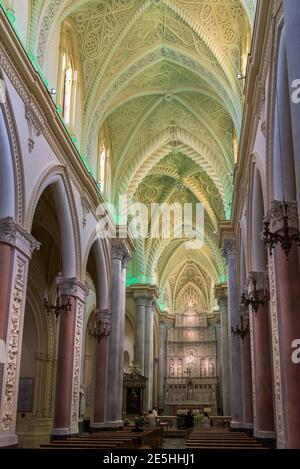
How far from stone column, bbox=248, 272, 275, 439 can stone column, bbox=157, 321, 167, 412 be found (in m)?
23.3

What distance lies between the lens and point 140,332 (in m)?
27.8

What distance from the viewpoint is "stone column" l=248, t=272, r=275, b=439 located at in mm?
12820

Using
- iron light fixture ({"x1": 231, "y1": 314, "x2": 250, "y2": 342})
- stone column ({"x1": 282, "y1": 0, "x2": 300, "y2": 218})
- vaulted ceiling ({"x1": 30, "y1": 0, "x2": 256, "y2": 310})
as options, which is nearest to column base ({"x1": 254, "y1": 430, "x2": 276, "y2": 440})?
iron light fixture ({"x1": 231, "y1": 314, "x2": 250, "y2": 342})

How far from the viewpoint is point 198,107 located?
20.3 m

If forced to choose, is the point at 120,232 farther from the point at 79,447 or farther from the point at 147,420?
the point at 79,447

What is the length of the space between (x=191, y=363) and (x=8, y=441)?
2992 centimetres

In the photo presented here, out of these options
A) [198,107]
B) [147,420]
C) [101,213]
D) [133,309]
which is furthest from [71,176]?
[133,309]

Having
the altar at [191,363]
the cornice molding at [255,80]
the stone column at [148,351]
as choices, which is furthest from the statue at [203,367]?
the cornice molding at [255,80]

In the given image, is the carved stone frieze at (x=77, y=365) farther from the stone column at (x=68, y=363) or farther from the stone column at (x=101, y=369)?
the stone column at (x=101, y=369)

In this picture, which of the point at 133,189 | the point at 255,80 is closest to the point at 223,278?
the point at 133,189

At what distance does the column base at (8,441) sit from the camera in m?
10.00

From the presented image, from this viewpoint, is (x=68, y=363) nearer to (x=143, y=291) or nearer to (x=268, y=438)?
(x=268, y=438)

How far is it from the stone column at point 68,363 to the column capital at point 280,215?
742cm

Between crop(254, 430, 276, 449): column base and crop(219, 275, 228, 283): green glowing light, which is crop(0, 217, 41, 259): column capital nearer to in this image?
crop(254, 430, 276, 449): column base
